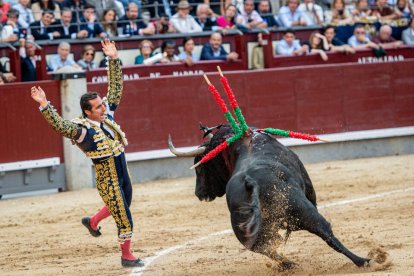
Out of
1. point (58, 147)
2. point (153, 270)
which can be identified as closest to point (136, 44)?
point (58, 147)

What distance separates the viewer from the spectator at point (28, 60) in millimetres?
11297

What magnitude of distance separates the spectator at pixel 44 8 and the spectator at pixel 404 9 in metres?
5.50

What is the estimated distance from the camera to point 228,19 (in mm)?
13656

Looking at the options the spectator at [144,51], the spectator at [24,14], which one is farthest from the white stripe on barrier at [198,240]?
the spectator at [24,14]

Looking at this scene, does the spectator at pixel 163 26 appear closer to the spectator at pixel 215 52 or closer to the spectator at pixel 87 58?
the spectator at pixel 215 52

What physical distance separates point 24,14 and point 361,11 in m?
5.39

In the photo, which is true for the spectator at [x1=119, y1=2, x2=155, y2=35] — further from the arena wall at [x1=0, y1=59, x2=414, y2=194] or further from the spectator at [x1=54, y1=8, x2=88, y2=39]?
the arena wall at [x1=0, y1=59, x2=414, y2=194]

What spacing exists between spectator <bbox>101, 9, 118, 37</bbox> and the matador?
542 cm

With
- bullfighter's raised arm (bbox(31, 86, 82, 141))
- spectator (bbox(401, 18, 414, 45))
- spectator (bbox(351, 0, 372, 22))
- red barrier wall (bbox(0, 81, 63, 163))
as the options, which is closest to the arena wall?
red barrier wall (bbox(0, 81, 63, 163))

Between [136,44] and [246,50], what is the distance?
5.07ft

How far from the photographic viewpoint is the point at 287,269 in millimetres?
6379

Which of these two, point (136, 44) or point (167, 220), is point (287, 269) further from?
point (136, 44)

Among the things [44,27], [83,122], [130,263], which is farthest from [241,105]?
[83,122]

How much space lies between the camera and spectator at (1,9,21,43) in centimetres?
1142
